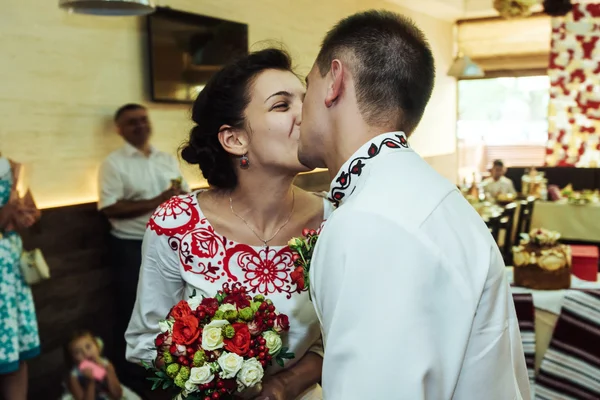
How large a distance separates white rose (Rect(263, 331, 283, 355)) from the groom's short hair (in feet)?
1.75

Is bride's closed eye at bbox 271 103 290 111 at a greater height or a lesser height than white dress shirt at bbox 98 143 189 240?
greater

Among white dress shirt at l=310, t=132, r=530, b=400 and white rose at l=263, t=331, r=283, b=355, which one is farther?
white rose at l=263, t=331, r=283, b=355

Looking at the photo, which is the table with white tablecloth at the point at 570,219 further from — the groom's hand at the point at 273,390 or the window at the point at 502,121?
the groom's hand at the point at 273,390

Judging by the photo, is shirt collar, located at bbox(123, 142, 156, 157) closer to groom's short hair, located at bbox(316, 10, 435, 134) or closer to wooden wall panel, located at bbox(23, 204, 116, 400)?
wooden wall panel, located at bbox(23, 204, 116, 400)

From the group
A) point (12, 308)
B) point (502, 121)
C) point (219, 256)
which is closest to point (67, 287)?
point (12, 308)

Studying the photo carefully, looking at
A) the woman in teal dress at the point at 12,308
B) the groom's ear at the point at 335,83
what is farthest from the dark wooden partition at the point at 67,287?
the groom's ear at the point at 335,83

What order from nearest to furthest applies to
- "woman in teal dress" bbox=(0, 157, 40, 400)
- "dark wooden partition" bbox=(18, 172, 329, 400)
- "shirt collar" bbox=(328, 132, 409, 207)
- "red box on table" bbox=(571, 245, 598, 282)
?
"shirt collar" bbox=(328, 132, 409, 207) < "red box on table" bbox=(571, 245, 598, 282) < "woman in teal dress" bbox=(0, 157, 40, 400) < "dark wooden partition" bbox=(18, 172, 329, 400)

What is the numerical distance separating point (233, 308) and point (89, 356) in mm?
2163

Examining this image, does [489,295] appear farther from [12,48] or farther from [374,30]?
[12,48]

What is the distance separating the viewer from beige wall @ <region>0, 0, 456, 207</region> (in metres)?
3.67

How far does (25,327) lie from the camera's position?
327cm

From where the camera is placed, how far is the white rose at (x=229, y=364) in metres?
1.24

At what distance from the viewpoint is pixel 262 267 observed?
5.39 ft

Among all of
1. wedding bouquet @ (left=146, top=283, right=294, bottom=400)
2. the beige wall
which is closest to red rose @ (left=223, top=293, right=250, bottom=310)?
wedding bouquet @ (left=146, top=283, right=294, bottom=400)
